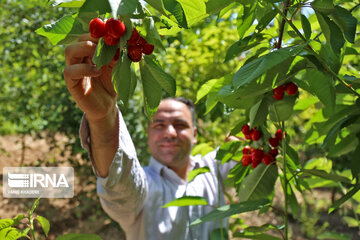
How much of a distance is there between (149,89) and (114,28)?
0.13 m

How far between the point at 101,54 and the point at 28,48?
10.7ft

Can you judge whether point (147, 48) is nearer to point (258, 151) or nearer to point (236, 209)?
point (236, 209)

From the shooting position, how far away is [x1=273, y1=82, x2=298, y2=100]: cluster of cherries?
0.80 metres

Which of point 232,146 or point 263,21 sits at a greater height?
point 263,21

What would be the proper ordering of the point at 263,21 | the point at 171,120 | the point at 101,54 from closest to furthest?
the point at 101,54
the point at 263,21
the point at 171,120

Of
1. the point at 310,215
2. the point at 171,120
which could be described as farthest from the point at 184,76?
the point at 310,215

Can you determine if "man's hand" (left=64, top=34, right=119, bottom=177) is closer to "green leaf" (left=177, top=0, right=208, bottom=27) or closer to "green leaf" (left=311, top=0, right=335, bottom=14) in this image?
"green leaf" (left=177, top=0, right=208, bottom=27)

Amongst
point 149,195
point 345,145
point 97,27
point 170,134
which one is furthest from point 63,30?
A: point 170,134

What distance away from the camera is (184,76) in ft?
8.95

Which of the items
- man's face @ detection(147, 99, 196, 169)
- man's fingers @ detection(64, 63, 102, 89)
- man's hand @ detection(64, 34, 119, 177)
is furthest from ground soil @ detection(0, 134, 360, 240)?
man's fingers @ detection(64, 63, 102, 89)

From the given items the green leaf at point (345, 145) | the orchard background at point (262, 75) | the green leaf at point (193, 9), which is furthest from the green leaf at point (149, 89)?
the green leaf at point (345, 145)

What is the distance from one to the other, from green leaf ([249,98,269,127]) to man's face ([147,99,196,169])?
116cm

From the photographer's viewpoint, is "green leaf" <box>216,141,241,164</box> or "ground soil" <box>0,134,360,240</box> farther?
"ground soil" <box>0,134,360,240</box>

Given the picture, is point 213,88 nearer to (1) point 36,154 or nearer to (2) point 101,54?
(2) point 101,54
